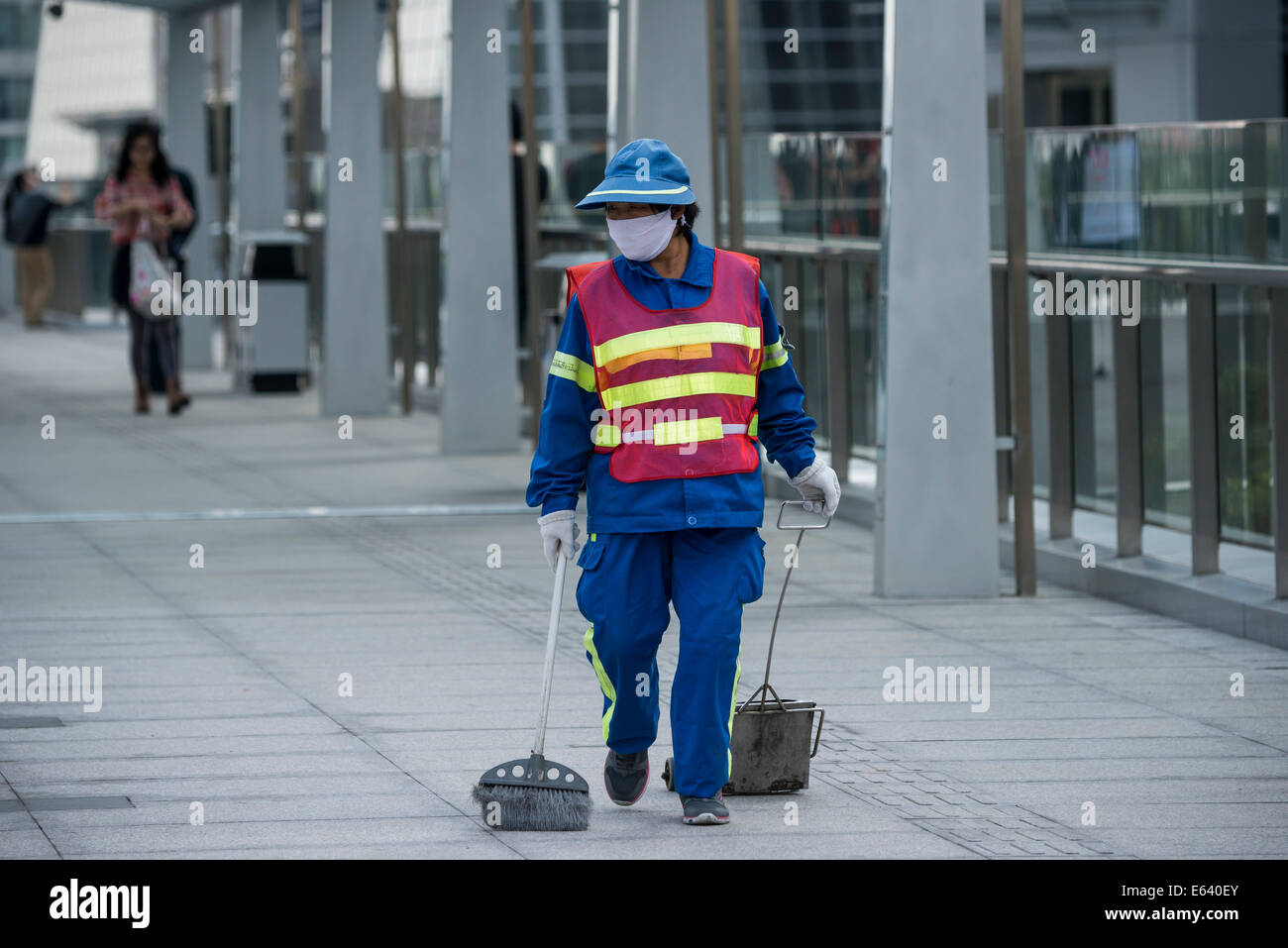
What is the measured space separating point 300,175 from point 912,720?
15741 millimetres

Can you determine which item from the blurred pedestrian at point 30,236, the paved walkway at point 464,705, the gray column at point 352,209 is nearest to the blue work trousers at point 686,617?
the paved walkway at point 464,705

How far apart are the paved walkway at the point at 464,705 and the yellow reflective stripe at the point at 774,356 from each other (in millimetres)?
1143

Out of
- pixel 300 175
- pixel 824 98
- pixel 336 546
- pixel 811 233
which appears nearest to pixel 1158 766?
pixel 336 546

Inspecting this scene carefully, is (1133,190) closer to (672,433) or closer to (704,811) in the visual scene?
(672,433)

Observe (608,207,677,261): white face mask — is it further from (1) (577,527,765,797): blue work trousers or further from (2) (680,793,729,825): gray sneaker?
(2) (680,793,729,825): gray sneaker

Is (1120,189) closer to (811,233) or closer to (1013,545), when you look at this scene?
(1013,545)

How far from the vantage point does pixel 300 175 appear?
22.1 m

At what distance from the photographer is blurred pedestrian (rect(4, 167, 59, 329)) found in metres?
31.3

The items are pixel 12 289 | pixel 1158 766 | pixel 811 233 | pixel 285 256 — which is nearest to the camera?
pixel 1158 766

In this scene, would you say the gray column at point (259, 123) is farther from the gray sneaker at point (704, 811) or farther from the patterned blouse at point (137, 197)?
the gray sneaker at point (704, 811)

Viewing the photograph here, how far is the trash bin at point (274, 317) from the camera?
64.2ft

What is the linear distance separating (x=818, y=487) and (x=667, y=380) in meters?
0.53

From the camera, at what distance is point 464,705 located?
753 cm

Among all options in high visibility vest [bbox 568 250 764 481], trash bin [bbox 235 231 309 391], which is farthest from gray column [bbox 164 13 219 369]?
high visibility vest [bbox 568 250 764 481]
